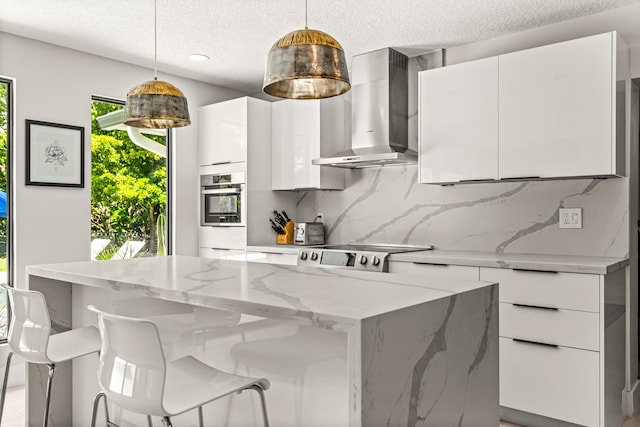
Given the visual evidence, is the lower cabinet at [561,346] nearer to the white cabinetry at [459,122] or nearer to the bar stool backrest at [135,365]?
the white cabinetry at [459,122]

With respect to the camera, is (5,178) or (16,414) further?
(5,178)

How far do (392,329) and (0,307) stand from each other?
11.0 ft

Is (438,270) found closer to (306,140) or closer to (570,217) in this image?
(570,217)

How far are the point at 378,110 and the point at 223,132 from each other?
56.0 inches

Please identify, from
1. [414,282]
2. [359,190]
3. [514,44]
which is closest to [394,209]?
[359,190]

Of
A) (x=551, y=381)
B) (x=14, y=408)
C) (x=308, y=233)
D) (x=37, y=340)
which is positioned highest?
(x=308, y=233)

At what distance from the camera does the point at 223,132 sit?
4578mm

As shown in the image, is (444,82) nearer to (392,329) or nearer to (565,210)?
(565,210)

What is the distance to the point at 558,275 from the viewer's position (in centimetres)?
278

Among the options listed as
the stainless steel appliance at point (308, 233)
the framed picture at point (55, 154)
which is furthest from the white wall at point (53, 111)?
the stainless steel appliance at point (308, 233)

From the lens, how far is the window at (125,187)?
4164 millimetres

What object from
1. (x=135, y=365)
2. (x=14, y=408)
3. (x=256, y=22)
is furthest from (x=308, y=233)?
(x=135, y=365)

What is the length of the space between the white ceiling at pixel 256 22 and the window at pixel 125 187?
597mm

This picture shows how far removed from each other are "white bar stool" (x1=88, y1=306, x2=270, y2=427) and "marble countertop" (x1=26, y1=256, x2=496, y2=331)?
216 millimetres
